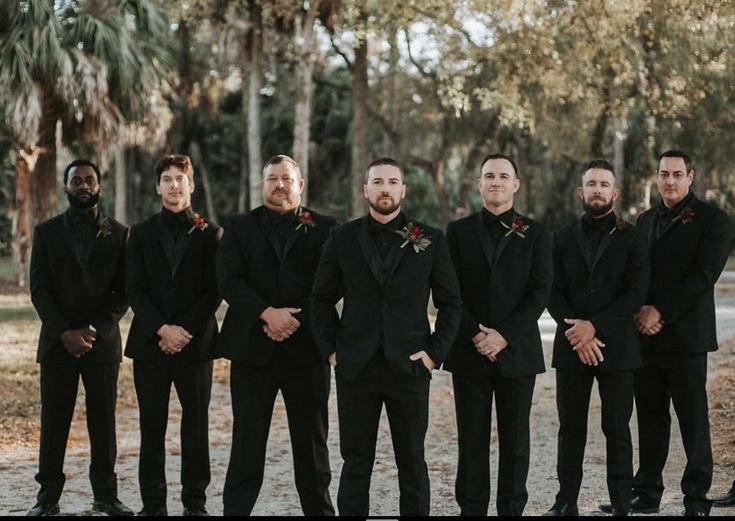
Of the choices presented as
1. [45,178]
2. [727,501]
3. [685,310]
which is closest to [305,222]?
[685,310]

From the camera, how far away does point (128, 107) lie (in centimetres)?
2097

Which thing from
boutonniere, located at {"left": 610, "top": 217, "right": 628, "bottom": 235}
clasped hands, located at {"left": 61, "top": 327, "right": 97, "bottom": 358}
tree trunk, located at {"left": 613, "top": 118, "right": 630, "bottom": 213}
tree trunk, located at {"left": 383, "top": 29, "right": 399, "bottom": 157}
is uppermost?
tree trunk, located at {"left": 383, "top": 29, "right": 399, "bottom": 157}

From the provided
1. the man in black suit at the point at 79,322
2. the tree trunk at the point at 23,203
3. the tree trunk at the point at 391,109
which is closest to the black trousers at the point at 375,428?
the man in black suit at the point at 79,322

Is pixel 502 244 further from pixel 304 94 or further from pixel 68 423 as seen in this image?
pixel 304 94

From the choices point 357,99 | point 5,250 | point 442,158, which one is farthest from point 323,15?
point 5,250

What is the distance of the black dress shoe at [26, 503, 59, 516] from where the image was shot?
6109 mm

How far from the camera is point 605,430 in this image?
242 inches

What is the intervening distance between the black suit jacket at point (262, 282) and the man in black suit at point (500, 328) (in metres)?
0.86

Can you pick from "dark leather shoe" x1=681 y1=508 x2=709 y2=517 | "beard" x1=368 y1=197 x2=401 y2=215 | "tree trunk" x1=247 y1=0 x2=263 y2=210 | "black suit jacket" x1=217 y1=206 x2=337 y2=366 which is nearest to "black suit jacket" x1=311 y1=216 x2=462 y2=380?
"beard" x1=368 y1=197 x2=401 y2=215

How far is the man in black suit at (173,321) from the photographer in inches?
238

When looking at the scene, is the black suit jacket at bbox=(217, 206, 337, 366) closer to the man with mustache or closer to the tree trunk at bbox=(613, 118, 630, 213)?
the man with mustache

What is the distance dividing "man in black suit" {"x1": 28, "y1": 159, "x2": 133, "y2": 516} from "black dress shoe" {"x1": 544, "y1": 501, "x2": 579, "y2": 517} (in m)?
2.67

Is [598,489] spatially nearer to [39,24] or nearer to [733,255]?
[39,24]

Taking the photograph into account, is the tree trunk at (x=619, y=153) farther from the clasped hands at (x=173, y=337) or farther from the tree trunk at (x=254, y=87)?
the clasped hands at (x=173, y=337)
